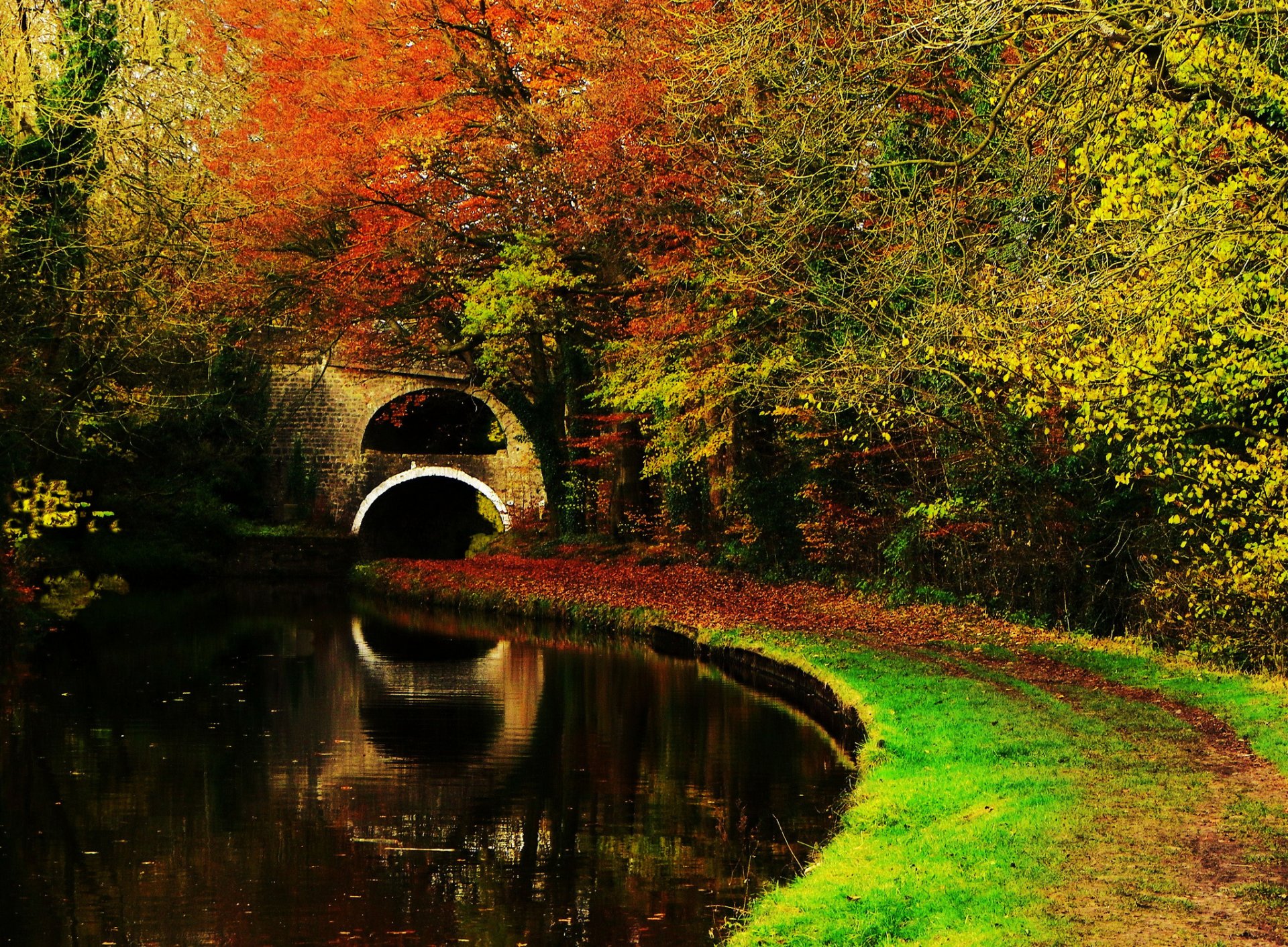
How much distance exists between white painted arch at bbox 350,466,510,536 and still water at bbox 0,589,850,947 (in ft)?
54.7

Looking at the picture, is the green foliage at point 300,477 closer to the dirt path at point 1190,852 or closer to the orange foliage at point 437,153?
the orange foliage at point 437,153

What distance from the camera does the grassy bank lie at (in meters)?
5.43

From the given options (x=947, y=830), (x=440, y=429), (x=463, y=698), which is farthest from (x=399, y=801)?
(x=440, y=429)

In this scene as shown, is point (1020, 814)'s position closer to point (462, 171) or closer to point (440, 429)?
point (462, 171)

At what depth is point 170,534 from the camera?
30141 mm

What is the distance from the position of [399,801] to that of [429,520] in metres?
28.8

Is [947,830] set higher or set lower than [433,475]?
lower

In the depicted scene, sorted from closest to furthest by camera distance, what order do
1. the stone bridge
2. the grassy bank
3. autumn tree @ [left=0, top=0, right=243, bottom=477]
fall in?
1. the grassy bank
2. autumn tree @ [left=0, top=0, right=243, bottom=477]
3. the stone bridge

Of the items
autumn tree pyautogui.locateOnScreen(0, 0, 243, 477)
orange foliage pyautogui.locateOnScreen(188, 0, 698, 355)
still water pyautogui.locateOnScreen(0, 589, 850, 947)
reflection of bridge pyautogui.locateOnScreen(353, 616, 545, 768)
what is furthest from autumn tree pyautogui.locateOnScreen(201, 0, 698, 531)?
still water pyautogui.locateOnScreen(0, 589, 850, 947)

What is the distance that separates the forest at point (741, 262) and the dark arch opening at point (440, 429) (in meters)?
8.25

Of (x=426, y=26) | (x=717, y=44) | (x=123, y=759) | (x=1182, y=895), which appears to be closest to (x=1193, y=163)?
(x=717, y=44)

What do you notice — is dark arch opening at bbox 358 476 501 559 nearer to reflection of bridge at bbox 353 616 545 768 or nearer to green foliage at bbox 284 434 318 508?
green foliage at bbox 284 434 318 508

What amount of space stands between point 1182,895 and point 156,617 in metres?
19.5

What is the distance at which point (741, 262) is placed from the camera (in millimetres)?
15438
